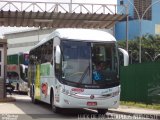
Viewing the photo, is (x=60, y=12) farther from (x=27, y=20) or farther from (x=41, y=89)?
(x=41, y=89)

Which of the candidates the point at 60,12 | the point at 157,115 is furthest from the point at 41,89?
the point at 60,12

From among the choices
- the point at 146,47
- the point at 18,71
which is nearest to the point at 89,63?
the point at 18,71

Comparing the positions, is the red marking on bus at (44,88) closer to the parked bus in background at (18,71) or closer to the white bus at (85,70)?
the white bus at (85,70)

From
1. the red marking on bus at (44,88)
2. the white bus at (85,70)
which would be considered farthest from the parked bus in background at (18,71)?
the white bus at (85,70)

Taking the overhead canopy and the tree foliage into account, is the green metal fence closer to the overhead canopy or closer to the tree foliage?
the overhead canopy

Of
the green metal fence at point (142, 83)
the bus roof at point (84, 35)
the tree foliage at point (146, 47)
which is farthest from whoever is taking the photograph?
the tree foliage at point (146, 47)


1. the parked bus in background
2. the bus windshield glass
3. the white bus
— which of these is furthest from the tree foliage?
the bus windshield glass

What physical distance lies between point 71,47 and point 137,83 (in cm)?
963

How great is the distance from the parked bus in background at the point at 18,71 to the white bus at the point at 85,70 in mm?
20230

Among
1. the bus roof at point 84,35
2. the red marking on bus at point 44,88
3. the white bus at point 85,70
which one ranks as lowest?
the red marking on bus at point 44,88

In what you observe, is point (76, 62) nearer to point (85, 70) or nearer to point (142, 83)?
point (85, 70)

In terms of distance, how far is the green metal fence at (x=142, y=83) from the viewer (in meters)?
24.8

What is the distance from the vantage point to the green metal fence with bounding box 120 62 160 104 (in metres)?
24.8

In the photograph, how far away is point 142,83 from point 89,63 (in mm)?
8849
